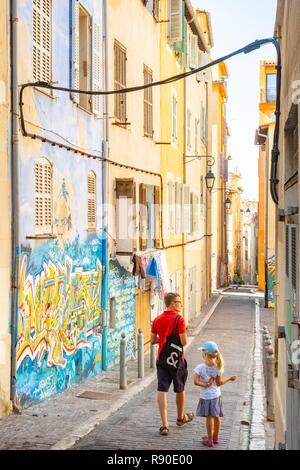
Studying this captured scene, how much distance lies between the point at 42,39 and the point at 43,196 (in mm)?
2356

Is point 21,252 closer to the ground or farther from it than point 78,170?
closer to the ground

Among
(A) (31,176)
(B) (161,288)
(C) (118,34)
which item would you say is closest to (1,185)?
(A) (31,176)

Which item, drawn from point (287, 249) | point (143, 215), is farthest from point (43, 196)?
point (143, 215)

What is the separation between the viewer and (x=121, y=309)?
49.4ft

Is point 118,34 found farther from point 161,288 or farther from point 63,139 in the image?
point 161,288

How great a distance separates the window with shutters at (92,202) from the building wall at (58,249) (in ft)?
0.49

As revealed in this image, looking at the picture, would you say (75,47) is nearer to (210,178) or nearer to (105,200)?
(105,200)

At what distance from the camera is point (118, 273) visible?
48.3 feet

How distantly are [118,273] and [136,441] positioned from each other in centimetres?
739

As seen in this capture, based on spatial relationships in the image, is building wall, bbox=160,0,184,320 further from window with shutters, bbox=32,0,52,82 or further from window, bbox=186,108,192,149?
window with shutters, bbox=32,0,52,82

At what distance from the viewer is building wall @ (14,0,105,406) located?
9.34m

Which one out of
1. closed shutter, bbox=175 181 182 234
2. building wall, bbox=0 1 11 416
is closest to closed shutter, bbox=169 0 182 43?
closed shutter, bbox=175 181 182 234

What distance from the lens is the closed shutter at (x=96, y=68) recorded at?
42.0 feet

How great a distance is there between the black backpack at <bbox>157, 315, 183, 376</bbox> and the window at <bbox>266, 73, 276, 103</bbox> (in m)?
33.1
